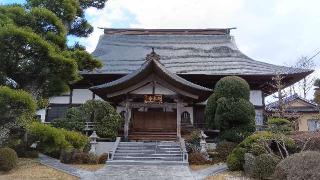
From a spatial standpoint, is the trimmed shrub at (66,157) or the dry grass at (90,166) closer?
the dry grass at (90,166)

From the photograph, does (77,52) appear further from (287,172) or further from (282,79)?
(282,79)

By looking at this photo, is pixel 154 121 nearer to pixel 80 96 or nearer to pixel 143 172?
pixel 80 96

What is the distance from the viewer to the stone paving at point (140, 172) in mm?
14765

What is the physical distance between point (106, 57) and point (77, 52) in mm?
11054

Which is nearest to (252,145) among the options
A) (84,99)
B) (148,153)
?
(148,153)

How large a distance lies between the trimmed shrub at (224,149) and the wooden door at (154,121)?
14.8ft

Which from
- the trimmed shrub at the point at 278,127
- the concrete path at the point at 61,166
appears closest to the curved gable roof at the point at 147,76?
the trimmed shrub at the point at 278,127

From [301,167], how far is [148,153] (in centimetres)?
833

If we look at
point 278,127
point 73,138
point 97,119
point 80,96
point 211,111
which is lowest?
point 73,138

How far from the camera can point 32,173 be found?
49.6 feet

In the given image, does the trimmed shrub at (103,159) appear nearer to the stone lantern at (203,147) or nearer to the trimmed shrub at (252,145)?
the stone lantern at (203,147)

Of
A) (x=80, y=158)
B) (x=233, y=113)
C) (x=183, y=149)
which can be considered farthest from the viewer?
(x=233, y=113)

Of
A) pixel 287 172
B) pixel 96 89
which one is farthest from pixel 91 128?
pixel 287 172

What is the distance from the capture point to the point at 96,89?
70.9 ft
